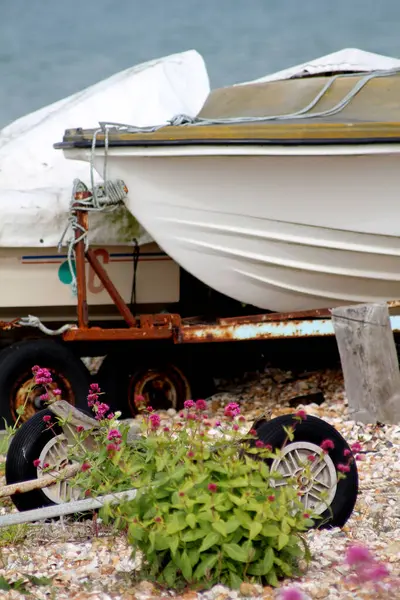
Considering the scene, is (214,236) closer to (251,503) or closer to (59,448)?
(59,448)

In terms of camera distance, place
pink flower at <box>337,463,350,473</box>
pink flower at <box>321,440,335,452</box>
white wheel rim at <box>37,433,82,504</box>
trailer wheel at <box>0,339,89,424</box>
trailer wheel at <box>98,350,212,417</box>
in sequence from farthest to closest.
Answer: trailer wheel at <box>98,350,212,417</box> < trailer wheel at <box>0,339,89,424</box> < white wheel rim at <box>37,433,82,504</box> < pink flower at <box>337,463,350,473</box> < pink flower at <box>321,440,335,452</box>

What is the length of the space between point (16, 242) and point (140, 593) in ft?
15.2

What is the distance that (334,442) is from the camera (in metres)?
4.62

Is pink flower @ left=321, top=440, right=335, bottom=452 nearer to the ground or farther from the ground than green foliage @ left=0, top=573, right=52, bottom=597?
farther from the ground

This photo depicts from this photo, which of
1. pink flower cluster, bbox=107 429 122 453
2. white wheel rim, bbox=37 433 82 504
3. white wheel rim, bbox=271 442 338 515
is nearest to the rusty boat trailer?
white wheel rim, bbox=37 433 82 504

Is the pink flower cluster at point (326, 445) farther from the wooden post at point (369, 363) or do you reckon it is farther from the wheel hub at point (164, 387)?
the wheel hub at point (164, 387)

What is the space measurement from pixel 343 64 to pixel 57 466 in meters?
4.67

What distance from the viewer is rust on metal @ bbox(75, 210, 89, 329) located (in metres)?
7.54

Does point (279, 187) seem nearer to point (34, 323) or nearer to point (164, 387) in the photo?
point (164, 387)

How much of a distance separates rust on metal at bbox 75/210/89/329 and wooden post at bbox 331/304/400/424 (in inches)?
68.1

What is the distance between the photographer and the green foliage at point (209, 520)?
3.81 m

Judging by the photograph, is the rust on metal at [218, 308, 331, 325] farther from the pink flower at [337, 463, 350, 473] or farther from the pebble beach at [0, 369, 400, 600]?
the pink flower at [337, 463, 350, 473]

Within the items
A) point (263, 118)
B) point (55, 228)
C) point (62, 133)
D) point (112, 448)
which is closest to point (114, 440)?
point (112, 448)

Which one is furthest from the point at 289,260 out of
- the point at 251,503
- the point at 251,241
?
the point at 251,503
